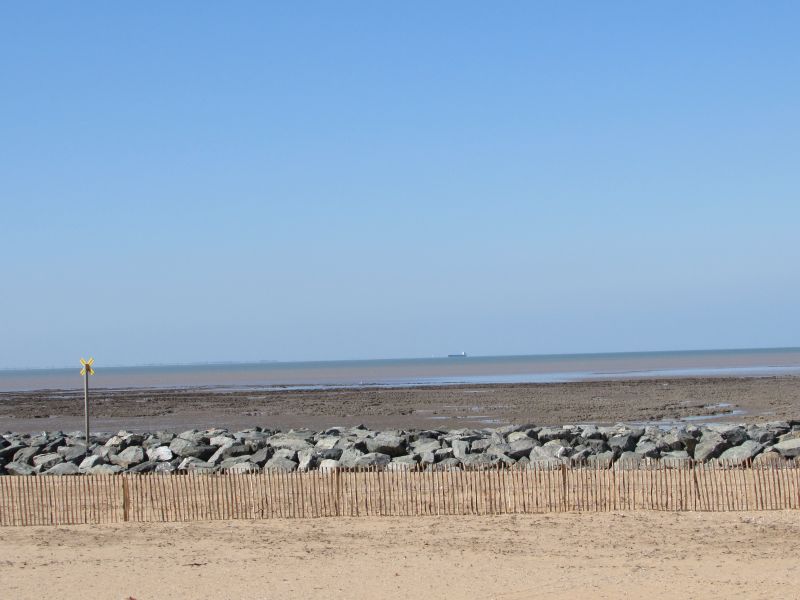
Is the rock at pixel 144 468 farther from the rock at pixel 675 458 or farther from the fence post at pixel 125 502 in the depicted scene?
the rock at pixel 675 458

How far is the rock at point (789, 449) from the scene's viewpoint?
55.4ft

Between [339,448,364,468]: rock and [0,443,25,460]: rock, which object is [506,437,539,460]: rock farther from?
[0,443,25,460]: rock

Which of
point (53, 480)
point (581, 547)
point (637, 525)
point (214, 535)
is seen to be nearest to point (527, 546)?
point (581, 547)

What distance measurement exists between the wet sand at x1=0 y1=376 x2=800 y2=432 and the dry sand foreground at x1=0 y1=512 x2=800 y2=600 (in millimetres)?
19459

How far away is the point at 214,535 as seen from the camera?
11.8 m

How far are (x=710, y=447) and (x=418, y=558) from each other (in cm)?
906

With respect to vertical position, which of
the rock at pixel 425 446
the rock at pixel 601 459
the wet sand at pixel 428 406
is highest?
the rock at pixel 425 446

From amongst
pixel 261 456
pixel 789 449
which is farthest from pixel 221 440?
pixel 789 449

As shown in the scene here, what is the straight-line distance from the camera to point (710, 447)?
17.6 metres

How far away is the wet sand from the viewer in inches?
1324

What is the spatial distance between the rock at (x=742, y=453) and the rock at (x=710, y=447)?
0.18 m

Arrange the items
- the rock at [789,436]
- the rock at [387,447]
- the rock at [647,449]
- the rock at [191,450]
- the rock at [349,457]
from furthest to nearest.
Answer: the rock at [789,436]
the rock at [191,450]
the rock at [387,447]
the rock at [647,449]
the rock at [349,457]

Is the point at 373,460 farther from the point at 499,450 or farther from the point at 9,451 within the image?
the point at 9,451

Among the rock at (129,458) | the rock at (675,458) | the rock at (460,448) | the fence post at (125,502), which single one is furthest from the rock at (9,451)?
the rock at (675,458)
